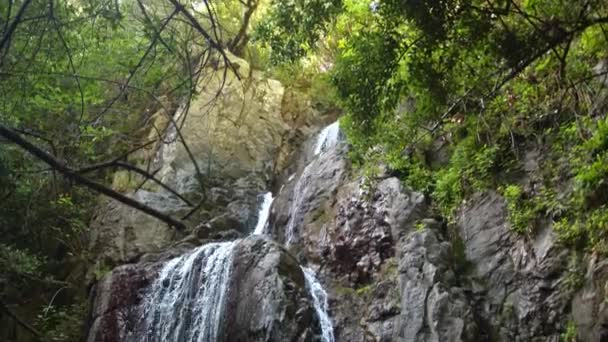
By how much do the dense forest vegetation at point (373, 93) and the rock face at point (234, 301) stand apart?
1.28 m

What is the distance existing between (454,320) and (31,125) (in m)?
8.82

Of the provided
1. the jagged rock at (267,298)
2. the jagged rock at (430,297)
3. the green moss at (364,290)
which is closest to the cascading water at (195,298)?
the jagged rock at (267,298)

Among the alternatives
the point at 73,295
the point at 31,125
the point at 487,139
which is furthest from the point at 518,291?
the point at 31,125

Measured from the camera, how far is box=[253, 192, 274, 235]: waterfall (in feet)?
38.6

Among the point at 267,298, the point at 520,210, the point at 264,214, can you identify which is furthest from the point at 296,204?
the point at 520,210

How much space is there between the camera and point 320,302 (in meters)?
8.13

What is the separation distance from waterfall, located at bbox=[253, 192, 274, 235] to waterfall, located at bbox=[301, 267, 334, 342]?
3042 mm

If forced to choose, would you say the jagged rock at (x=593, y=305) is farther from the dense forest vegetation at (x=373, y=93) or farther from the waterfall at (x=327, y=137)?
the waterfall at (x=327, y=137)

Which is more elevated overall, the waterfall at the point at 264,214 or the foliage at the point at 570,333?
the waterfall at the point at 264,214

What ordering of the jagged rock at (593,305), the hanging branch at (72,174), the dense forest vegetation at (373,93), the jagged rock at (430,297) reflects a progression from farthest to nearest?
the jagged rock at (430,297)
the jagged rock at (593,305)
the dense forest vegetation at (373,93)
the hanging branch at (72,174)

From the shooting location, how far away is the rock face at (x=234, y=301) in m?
7.41

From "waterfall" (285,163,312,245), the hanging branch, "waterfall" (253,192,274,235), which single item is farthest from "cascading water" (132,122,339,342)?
the hanging branch

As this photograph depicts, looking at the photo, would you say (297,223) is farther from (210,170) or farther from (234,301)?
(210,170)

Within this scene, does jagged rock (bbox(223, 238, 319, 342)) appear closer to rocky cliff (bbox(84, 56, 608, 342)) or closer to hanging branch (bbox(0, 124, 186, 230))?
rocky cliff (bbox(84, 56, 608, 342))
